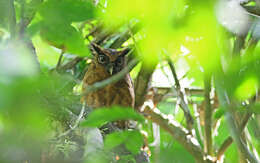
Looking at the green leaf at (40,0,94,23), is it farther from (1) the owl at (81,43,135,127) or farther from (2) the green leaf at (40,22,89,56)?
(1) the owl at (81,43,135,127)

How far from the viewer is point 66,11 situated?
0.39 meters

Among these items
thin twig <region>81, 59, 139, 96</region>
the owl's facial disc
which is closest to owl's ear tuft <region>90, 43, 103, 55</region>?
the owl's facial disc

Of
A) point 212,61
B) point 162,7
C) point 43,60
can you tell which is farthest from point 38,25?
point 43,60

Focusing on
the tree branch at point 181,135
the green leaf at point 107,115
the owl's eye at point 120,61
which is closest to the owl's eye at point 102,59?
the owl's eye at point 120,61

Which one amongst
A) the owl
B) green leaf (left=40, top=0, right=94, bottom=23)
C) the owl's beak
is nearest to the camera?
green leaf (left=40, top=0, right=94, bottom=23)

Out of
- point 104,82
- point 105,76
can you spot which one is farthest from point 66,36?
point 105,76

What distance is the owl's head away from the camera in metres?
3.01

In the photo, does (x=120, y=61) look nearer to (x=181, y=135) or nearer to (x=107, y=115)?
(x=181, y=135)

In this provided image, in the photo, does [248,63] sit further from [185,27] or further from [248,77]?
[185,27]

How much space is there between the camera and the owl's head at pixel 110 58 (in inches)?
119

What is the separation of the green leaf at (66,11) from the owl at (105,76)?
232 cm

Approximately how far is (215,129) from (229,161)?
250 millimetres

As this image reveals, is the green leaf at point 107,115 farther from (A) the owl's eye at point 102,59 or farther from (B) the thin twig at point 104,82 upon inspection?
(A) the owl's eye at point 102,59

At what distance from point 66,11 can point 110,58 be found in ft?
8.90
